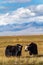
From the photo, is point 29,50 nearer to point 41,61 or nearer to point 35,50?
point 35,50

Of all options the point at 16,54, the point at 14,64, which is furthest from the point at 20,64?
the point at 16,54

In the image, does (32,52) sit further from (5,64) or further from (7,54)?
(5,64)

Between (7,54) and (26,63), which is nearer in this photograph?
(26,63)

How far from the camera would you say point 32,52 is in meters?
27.5

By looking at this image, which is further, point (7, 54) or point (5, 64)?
point (7, 54)

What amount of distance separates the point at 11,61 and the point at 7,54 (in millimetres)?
6408

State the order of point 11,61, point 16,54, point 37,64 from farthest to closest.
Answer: point 16,54 < point 11,61 < point 37,64

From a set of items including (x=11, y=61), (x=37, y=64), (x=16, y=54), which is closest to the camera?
→ (x=37, y=64)

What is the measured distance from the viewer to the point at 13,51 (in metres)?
26.8

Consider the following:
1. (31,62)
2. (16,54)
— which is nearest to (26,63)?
(31,62)

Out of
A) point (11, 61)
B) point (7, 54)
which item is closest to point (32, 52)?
point (7, 54)

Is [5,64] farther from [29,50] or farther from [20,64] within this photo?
[29,50]

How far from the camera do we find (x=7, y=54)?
2672 centimetres

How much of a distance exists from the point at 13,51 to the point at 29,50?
1510mm
